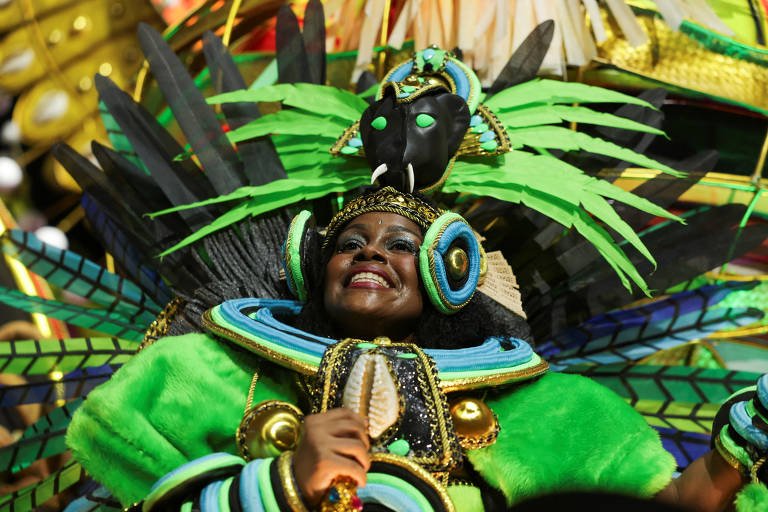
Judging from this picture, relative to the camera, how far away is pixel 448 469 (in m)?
1.52

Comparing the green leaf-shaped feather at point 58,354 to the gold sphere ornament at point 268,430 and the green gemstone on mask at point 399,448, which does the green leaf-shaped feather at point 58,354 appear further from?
the green gemstone on mask at point 399,448

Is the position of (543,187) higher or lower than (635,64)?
lower

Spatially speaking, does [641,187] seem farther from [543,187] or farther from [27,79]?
[27,79]

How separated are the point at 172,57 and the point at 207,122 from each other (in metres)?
0.25

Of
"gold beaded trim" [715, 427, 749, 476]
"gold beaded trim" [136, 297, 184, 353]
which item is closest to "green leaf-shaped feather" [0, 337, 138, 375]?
"gold beaded trim" [136, 297, 184, 353]

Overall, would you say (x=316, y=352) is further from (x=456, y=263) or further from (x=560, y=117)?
(x=560, y=117)

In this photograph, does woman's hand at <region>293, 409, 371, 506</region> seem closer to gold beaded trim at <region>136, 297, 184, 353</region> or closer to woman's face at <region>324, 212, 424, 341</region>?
woman's face at <region>324, 212, 424, 341</region>

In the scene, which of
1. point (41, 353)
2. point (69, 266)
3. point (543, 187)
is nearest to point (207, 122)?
point (69, 266)

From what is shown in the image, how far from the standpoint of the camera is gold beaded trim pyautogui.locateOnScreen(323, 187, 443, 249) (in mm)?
1927

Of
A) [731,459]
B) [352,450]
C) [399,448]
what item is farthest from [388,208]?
[731,459]

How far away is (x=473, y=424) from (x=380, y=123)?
842 millimetres

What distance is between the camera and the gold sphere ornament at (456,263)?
181 centimetres

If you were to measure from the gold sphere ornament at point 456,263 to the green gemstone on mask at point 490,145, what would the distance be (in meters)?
0.43

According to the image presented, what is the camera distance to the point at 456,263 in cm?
182
